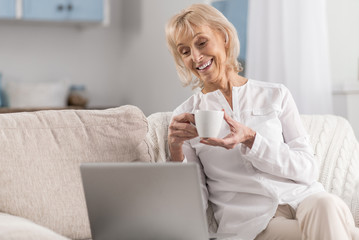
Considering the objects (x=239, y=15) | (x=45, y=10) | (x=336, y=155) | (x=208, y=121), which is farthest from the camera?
(x=45, y=10)

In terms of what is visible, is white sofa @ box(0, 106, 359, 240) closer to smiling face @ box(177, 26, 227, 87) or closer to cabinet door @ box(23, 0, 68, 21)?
smiling face @ box(177, 26, 227, 87)

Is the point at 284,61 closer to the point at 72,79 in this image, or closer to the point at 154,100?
the point at 154,100

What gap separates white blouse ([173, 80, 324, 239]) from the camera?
1682mm

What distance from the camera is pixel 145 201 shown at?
4.18 ft

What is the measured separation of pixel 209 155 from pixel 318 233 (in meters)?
0.48

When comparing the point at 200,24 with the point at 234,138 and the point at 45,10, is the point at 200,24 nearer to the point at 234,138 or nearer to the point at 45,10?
the point at 234,138

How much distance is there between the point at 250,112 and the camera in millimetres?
1800

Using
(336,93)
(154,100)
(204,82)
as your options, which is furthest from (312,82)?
(154,100)

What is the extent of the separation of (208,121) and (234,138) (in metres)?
0.15

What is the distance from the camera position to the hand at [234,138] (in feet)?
4.91

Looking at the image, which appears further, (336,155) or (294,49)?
(294,49)

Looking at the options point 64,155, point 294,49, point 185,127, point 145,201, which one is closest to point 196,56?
point 185,127

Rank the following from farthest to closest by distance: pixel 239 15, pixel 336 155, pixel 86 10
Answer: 1. pixel 86 10
2. pixel 239 15
3. pixel 336 155

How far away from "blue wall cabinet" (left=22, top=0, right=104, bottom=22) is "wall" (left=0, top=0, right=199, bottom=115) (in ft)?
0.86
